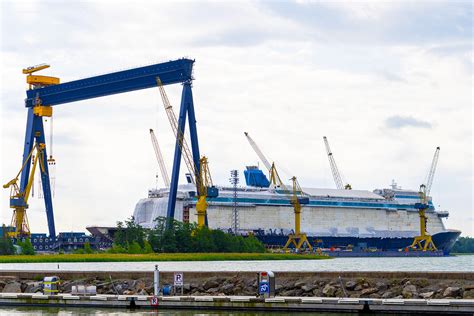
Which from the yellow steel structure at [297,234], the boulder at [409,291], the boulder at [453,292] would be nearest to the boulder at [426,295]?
the boulder at [409,291]

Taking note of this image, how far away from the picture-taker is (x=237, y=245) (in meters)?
139

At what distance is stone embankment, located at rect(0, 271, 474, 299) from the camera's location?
1848 inches

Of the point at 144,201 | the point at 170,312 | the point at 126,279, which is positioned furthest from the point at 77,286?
the point at 144,201

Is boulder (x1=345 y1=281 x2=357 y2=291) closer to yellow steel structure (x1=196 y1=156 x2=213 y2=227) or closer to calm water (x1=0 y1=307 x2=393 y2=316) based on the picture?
calm water (x1=0 y1=307 x2=393 y2=316)

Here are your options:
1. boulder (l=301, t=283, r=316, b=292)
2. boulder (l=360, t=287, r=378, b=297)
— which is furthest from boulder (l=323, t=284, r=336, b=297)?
boulder (l=360, t=287, r=378, b=297)

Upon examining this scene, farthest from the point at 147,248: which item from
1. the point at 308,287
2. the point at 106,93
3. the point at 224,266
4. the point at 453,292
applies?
the point at 453,292

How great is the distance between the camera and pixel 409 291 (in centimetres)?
4662

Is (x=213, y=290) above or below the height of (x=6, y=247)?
below

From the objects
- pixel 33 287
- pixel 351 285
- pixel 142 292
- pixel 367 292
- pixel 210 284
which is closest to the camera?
pixel 367 292

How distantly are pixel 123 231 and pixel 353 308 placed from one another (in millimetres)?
100832

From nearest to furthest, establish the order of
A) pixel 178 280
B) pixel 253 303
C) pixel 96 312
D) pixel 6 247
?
pixel 253 303, pixel 96 312, pixel 178 280, pixel 6 247

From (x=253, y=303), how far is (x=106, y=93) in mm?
88341

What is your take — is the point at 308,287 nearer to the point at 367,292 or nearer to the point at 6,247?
the point at 367,292

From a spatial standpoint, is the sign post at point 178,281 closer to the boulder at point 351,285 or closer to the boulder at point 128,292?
the boulder at point 128,292
